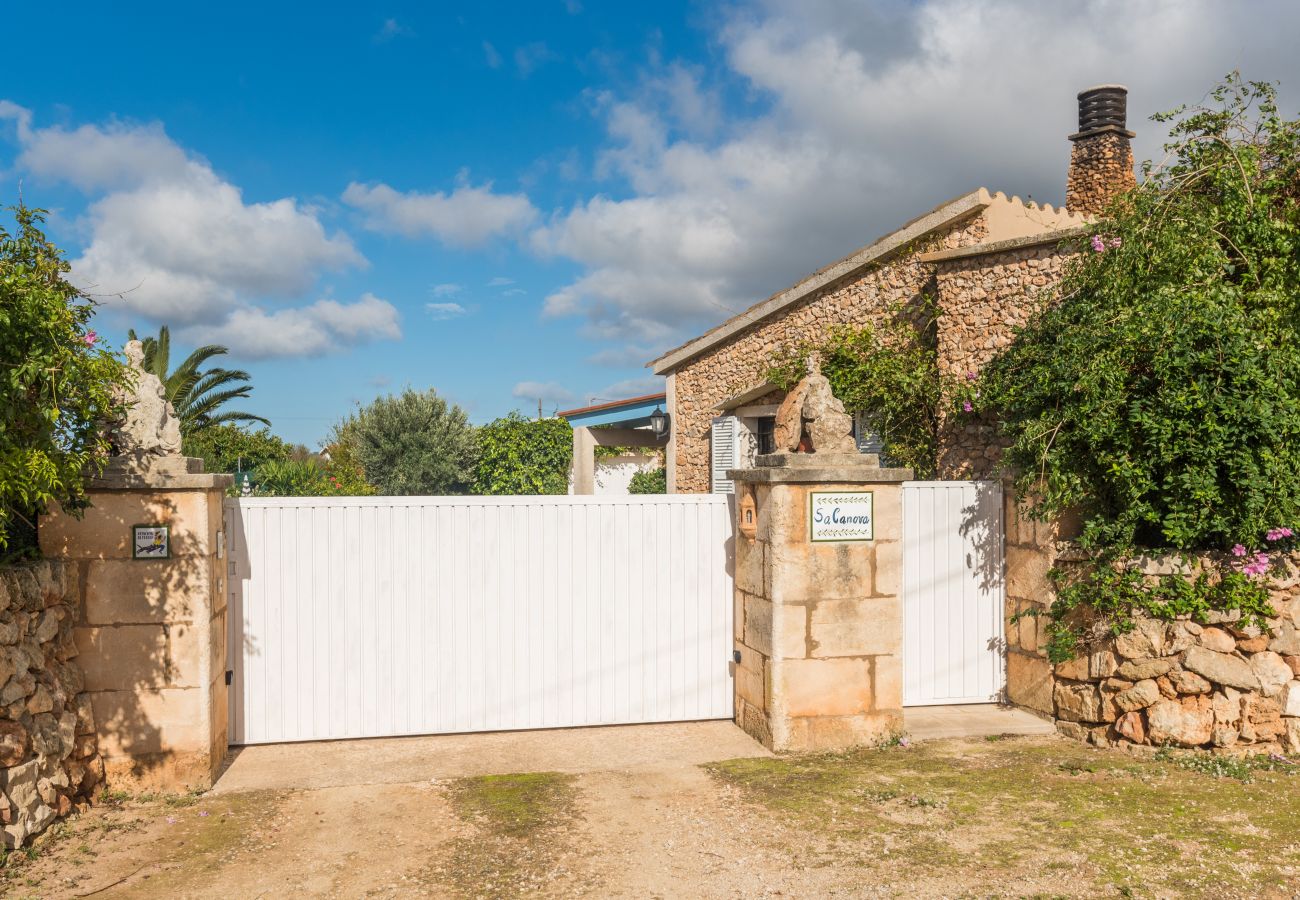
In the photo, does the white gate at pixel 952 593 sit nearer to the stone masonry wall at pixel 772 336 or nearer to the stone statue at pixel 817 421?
the stone statue at pixel 817 421

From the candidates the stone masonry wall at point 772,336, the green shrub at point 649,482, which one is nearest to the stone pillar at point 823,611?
the stone masonry wall at point 772,336

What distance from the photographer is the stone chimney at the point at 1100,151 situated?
13.1m

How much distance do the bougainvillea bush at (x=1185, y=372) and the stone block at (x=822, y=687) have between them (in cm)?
162

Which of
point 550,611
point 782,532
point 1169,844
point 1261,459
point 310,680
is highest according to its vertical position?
point 1261,459

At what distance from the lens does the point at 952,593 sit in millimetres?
7062

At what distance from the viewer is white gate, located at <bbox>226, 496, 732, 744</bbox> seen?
6.16m

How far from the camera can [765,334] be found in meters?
12.6

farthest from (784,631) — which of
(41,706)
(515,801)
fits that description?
(41,706)

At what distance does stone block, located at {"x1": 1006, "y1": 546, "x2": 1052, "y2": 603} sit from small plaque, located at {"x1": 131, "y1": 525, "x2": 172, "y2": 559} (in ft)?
19.7

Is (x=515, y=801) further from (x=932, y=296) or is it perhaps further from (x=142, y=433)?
(x=932, y=296)

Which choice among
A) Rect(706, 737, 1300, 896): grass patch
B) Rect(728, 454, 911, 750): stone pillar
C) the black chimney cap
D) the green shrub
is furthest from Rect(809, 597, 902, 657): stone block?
the green shrub

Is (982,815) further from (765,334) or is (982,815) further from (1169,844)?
(765,334)

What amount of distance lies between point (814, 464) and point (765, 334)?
6827 mm

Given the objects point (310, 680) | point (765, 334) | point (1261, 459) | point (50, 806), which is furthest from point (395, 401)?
point (1261, 459)
